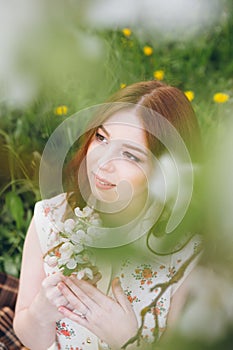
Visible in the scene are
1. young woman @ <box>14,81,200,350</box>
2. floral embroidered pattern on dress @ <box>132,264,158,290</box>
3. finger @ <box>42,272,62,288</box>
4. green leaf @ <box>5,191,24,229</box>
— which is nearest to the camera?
floral embroidered pattern on dress @ <box>132,264,158,290</box>

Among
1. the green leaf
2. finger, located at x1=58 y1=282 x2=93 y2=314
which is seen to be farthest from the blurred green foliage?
finger, located at x1=58 y1=282 x2=93 y2=314

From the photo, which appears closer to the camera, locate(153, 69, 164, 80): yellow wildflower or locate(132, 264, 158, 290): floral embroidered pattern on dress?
locate(132, 264, 158, 290): floral embroidered pattern on dress

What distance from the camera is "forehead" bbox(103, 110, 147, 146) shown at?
43cm

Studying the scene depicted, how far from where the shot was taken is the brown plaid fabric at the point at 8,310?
0.87 m

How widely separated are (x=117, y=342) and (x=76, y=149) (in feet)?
0.59

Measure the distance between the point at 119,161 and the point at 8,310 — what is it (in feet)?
1.96

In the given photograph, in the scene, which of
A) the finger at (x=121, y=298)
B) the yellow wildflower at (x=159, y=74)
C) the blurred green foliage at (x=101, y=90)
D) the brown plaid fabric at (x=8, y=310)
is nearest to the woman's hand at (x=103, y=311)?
the finger at (x=121, y=298)

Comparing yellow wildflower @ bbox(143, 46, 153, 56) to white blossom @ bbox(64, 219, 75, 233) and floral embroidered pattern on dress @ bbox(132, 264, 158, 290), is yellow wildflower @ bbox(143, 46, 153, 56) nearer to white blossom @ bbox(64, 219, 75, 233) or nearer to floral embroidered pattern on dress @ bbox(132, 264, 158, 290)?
white blossom @ bbox(64, 219, 75, 233)

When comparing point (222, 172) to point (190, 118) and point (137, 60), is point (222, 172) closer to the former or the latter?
point (190, 118)

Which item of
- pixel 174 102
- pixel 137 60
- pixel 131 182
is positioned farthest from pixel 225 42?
pixel 131 182

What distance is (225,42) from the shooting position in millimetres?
719

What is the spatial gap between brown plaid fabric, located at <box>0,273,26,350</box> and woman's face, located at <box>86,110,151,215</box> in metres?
0.52

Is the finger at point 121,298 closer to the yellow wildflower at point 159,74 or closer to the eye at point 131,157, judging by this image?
the eye at point 131,157

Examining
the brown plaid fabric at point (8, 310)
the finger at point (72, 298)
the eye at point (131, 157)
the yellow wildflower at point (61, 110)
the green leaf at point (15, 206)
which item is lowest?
the brown plaid fabric at point (8, 310)
